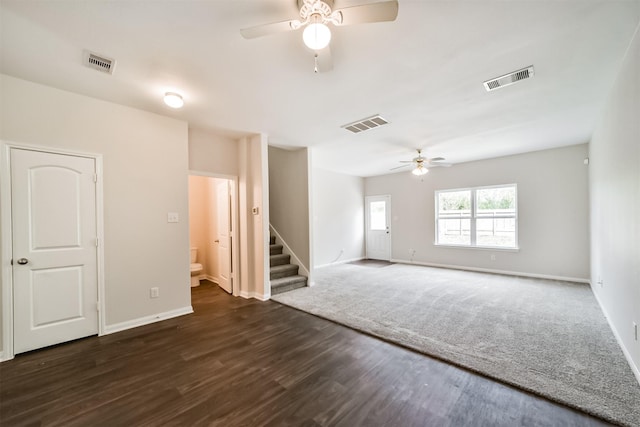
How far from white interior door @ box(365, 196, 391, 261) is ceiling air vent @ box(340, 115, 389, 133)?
4.25 meters

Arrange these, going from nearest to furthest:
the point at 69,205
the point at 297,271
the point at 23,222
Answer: the point at 23,222
the point at 69,205
the point at 297,271

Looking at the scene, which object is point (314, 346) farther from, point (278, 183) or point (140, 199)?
point (278, 183)

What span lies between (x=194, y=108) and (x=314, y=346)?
3.24m

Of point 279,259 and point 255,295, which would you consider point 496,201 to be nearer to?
point 279,259

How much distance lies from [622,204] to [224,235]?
5.48 metres

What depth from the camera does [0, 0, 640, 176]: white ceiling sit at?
1782 mm

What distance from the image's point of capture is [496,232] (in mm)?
6062

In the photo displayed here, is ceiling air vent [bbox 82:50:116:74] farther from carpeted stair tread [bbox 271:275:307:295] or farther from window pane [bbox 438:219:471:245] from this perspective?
window pane [bbox 438:219:471:245]

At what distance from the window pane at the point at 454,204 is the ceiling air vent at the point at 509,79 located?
166 inches

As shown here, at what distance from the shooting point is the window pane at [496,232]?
19.2ft

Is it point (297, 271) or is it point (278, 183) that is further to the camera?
point (278, 183)

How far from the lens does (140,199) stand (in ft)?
11.0

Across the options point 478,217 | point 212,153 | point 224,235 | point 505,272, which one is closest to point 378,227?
point 478,217

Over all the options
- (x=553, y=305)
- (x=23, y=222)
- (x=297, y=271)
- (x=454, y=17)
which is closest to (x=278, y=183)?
(x=297, y=271)
